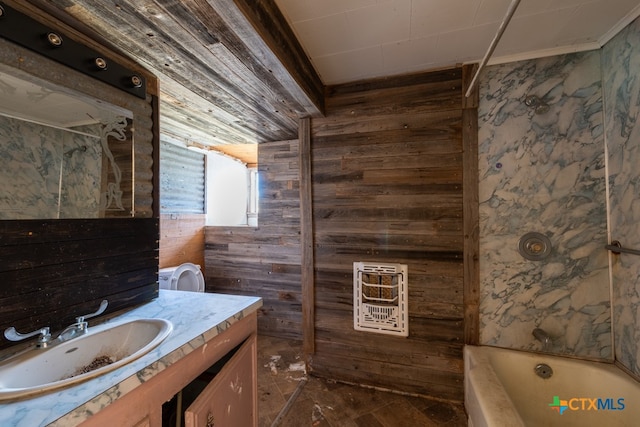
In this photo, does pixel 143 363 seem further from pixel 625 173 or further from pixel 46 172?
pixel 625 173

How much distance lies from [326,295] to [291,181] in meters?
1.39

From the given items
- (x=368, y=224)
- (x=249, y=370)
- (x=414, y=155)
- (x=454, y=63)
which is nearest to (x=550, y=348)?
(x=368, y=224)

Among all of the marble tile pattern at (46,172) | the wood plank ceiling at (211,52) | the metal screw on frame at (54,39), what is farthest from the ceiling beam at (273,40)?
the marble tile pattern at (46,172)

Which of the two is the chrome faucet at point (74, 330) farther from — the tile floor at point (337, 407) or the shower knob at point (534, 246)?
the shower knob at point (534, 246)

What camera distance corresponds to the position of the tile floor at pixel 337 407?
170 centimetres

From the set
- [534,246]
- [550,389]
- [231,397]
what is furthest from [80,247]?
[550,389]

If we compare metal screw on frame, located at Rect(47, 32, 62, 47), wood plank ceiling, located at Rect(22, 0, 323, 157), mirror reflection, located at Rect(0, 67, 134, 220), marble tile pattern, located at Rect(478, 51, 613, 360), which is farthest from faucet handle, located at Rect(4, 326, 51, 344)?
marble tile pattern, located at Rect(478, 51, 613, 360)

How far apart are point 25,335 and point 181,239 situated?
6.99 ft

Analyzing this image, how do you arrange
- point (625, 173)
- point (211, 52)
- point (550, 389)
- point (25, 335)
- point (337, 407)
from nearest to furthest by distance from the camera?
point (25, 335), point (211, 52), point (625, 173), point (550, 389), point (337, 407)

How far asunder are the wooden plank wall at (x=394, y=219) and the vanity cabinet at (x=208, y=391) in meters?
0.90

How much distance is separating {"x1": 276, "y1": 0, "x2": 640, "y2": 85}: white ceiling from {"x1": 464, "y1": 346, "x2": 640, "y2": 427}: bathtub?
6.49ft

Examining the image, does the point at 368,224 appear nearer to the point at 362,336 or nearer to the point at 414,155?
the point at 414,155

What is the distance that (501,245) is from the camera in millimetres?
1766

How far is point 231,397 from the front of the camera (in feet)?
3.85
